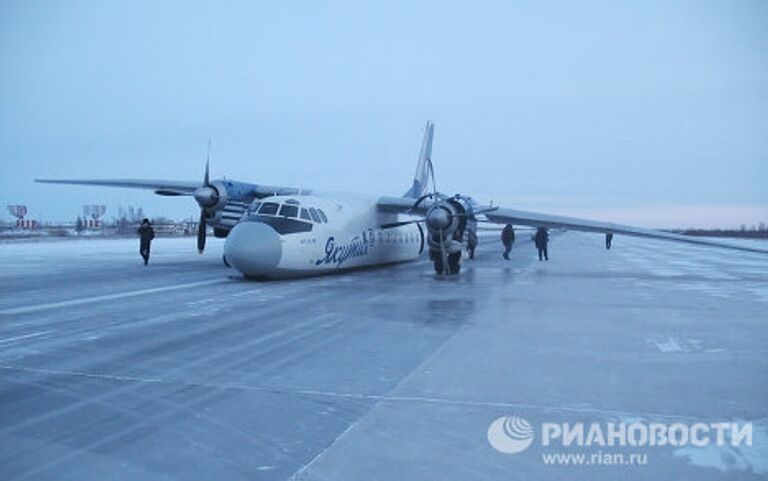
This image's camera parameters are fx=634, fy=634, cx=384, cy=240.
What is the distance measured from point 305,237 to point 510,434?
12889 mm

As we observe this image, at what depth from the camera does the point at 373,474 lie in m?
4.14

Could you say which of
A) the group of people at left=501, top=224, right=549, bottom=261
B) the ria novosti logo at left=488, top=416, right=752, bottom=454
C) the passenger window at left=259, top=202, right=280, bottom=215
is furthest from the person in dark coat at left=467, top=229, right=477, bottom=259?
the ria novosti logo at left=488, top=416, right=752, bottom=454

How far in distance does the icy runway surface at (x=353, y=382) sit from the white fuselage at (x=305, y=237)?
286 cm

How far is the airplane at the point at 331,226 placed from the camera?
16.6 meters

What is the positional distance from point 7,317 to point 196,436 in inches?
296

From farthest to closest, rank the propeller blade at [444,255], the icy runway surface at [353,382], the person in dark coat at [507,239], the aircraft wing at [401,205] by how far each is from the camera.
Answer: the person in dark coat at [507,239] → the aircraft wing at [401,205] → the propeller blade at [444,255] → the icy runway surface at [353,382]

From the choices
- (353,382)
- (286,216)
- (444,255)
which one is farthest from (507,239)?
(353,382)

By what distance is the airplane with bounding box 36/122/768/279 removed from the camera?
16641 millimetres

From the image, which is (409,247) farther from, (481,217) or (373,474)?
(373,474)

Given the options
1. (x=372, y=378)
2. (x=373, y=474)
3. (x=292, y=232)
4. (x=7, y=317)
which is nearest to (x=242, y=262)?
(x=292, y=232)

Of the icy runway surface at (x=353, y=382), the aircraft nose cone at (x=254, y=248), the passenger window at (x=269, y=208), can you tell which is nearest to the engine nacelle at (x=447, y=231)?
the passenger window at (x=269, y=208)

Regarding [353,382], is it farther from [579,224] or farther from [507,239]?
[507,239]

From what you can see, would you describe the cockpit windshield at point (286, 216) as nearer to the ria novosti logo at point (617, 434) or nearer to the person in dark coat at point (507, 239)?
the ria novosti logo at point (617, 434)

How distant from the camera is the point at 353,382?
6.53 m
